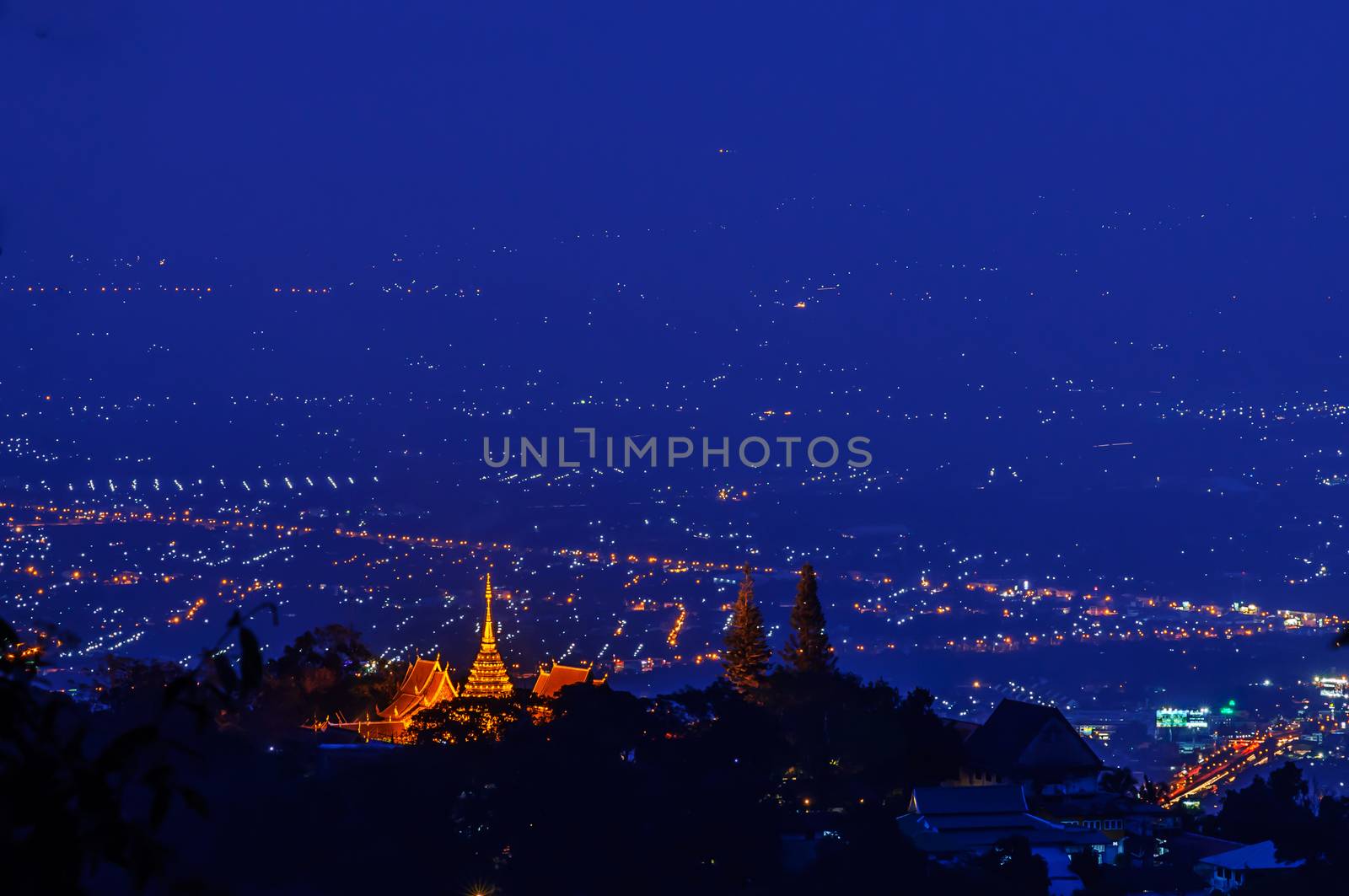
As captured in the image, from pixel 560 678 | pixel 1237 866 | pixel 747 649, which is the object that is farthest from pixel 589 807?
pixel 747 649

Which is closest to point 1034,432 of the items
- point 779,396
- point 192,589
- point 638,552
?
point 779,396

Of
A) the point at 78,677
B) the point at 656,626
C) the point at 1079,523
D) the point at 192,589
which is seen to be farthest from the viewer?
the point at 1079,523

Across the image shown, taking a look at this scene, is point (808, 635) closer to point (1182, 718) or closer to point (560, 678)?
point (560, 678)

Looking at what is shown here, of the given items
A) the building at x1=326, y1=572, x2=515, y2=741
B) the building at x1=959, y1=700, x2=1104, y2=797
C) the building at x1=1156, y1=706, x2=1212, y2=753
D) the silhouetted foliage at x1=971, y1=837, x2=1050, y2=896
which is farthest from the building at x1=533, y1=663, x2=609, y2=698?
the building at x1=1156, y1=706, x2=1212, y2=753

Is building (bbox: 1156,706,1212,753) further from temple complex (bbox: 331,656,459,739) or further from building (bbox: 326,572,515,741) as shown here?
temple complex (bbox: 331,656,459,739)

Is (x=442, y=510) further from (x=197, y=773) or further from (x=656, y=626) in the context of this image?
(x=197, y=773)

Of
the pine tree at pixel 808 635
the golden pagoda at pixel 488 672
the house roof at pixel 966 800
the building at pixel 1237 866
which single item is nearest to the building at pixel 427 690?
the golden pagoda at pixel 488 672

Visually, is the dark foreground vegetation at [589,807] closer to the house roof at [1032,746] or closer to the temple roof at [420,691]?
the house roof at [1032,746]
